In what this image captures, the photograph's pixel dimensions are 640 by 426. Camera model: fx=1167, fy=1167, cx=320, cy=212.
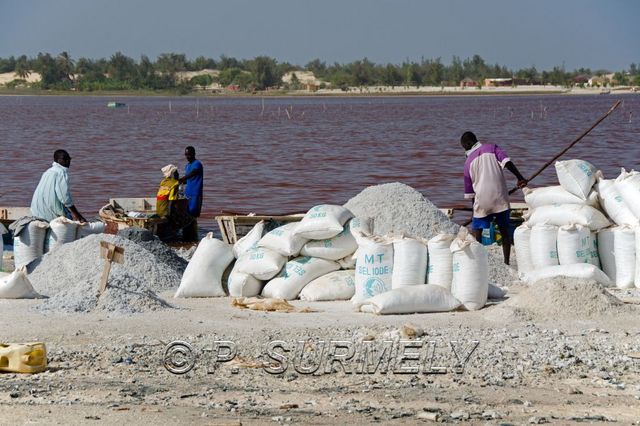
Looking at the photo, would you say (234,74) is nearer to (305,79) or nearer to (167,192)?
(305,79)

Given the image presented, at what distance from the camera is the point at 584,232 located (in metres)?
9.10

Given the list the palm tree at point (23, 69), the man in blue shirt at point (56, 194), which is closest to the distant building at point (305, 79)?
the palm tree at point (23, 69)

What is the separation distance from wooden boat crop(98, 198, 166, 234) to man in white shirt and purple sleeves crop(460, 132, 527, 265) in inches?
145

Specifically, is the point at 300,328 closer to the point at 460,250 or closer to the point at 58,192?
the point at 460,250

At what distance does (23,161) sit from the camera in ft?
96.6

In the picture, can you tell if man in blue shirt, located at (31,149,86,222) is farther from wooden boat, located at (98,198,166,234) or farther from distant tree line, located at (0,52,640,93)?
distant tree line, located at (0,52,640,93)

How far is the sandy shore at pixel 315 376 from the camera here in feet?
17.8

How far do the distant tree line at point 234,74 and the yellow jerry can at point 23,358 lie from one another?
455ft

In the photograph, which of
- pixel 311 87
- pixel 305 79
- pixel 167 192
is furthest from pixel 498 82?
pixel 167 192

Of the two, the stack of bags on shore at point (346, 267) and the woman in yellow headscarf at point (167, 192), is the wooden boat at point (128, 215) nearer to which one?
the woman in yellow headscarf at point (167, 192)

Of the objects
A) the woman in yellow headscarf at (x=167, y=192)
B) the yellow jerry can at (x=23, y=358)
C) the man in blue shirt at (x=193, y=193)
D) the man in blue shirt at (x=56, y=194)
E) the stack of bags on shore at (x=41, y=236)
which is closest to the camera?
the yellow jerry can at (x=23, y=358)

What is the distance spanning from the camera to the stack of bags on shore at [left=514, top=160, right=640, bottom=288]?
895cm

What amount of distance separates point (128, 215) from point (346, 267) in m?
4.50

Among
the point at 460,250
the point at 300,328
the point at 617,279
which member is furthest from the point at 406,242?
the point at 617,279
